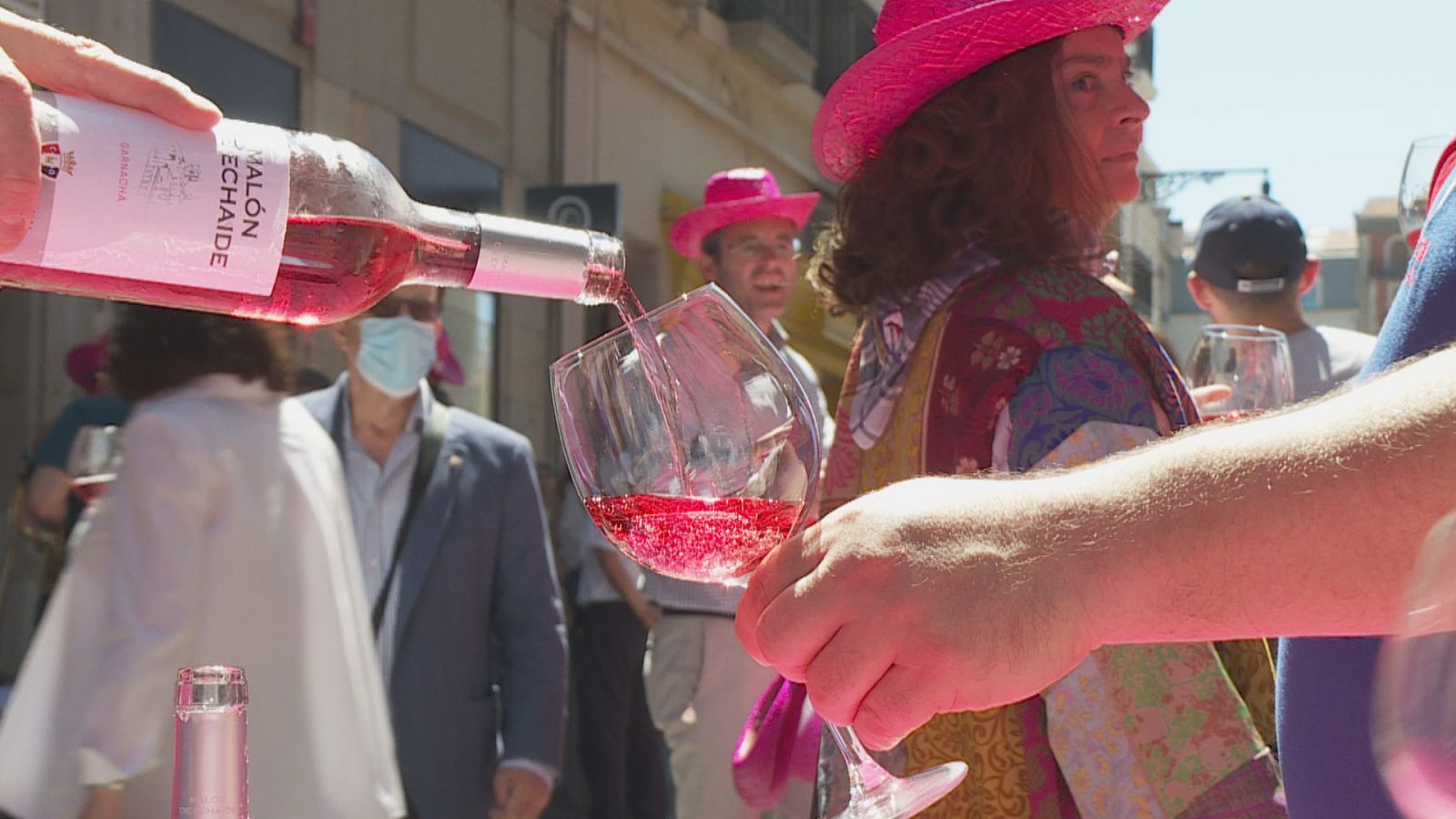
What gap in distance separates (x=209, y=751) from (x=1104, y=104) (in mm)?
1671

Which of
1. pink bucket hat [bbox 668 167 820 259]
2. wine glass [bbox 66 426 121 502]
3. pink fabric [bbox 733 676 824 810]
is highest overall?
pink bucket hat [bbox 668 167 820 259]

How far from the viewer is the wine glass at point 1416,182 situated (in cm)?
231

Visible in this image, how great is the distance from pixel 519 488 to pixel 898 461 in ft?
6.61

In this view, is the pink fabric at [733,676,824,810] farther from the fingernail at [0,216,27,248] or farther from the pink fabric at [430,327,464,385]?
the pink fabric at [430,327,464,385]

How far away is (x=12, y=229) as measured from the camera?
106 cm

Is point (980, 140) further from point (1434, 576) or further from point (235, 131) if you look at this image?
point (1434, 576)

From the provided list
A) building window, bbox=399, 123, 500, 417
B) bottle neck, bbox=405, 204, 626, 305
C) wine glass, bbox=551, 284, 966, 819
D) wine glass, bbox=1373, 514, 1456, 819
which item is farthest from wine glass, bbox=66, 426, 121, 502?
building window, bbox=399, 123, 500, 417

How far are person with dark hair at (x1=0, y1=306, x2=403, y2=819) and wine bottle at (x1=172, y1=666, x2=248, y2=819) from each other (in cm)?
163

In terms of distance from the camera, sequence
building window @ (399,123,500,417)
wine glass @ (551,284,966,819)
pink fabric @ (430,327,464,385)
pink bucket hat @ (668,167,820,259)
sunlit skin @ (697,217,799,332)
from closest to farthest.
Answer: wine glass @ (551,284,966,819) < pink fabric @ (430,327,464,385) < sunlit skin @ (697,217,799,332) < pink bucket hat @ (668,167,820,259) < building window @ (399,123,500,417)

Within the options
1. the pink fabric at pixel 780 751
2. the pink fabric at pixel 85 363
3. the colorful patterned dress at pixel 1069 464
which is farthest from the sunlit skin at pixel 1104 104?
the pink fabric at pixel 85 363

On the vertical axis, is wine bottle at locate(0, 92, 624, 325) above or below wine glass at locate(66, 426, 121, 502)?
above

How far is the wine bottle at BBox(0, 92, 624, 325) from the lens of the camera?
3.64 ft

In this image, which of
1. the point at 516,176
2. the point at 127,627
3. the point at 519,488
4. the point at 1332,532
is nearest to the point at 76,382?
the point at 519,488

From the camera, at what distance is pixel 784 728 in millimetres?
2057
